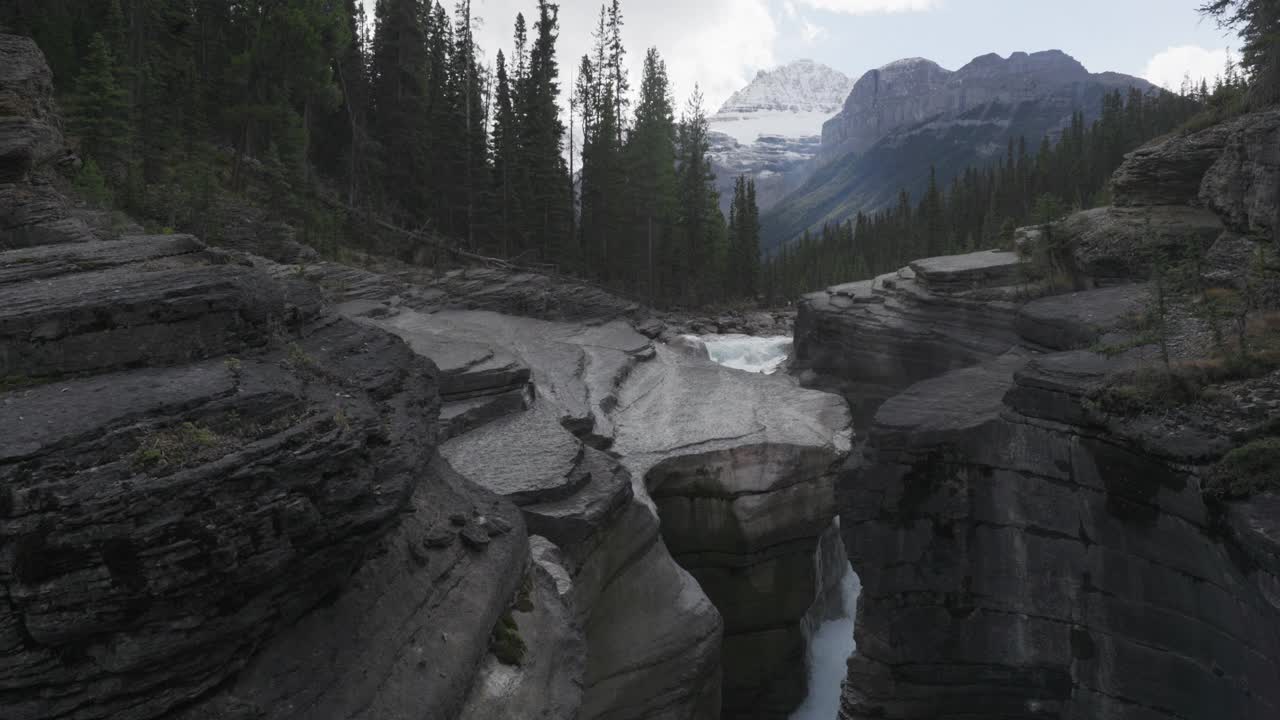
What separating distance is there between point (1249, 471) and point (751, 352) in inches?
1081

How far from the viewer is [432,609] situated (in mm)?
7109

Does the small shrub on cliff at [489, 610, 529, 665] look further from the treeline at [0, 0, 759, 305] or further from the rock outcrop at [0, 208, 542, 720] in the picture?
the treeline at [0, 0, 759, 305]

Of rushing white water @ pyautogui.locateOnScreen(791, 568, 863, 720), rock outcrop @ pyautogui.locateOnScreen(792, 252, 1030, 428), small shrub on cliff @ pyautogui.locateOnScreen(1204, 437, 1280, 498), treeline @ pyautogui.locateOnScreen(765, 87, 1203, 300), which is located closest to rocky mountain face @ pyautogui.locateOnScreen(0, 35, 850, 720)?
rushing white water @ pyautogui.locateOnScreen(791, 568, 863, 720)

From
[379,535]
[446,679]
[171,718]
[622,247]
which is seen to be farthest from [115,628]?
[622,247]

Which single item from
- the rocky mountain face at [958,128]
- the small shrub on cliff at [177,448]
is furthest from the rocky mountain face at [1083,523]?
the rocky mountain face at [958,128]

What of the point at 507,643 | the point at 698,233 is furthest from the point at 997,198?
the point at 507,643

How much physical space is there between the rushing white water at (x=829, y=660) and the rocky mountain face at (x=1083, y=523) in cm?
305

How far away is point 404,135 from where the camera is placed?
42375 millimetres

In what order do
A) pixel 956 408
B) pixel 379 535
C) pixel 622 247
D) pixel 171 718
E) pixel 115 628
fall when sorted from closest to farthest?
pixel 115 628
pixel 171 718
pixel 379 535
pixel 956 408
pixel 622 247

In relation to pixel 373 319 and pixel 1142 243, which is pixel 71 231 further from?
pixel 1142 243

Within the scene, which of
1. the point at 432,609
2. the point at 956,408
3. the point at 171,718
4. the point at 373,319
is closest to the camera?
the point at 171,718

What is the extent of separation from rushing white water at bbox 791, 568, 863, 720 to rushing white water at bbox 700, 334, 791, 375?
14.5 metres

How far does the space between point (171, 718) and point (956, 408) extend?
11.4 m

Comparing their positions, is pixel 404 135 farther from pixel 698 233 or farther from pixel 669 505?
pixel 669 505
